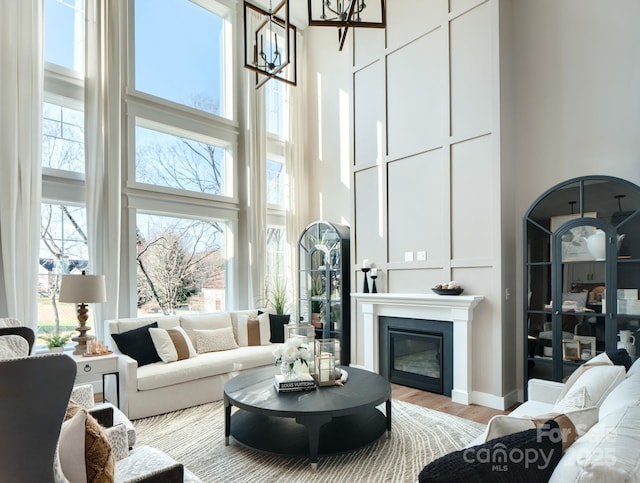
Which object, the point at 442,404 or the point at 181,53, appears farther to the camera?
the point at 181,53

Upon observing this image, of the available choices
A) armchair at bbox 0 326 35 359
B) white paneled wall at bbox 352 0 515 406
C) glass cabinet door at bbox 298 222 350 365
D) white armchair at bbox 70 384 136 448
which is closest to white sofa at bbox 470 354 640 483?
white armchair at bbox 70 384 136 448

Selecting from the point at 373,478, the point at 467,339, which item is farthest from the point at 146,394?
the point at 467,339

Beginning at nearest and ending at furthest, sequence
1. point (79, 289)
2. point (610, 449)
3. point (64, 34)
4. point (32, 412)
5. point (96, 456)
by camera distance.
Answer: point (610, 449) < point (32, 412) < point (96, 456) < point (79, 289) < point (64, 34)

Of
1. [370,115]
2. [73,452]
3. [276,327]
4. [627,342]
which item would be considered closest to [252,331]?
[276,327]

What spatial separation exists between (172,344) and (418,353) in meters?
2.69

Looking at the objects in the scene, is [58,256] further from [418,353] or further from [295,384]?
[418,353]

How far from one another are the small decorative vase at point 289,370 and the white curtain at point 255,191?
117 inches

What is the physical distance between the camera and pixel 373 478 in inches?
99.3

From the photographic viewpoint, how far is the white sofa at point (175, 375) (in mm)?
3531

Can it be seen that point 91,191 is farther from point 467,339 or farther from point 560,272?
point 560,272

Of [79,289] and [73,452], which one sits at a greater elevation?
[79,289]

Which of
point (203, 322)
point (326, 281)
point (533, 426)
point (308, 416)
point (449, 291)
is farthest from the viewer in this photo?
point (326, 281)

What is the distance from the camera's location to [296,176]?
21.9 ft

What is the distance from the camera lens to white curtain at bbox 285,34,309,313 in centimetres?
657
